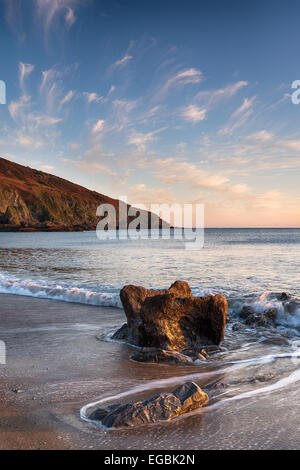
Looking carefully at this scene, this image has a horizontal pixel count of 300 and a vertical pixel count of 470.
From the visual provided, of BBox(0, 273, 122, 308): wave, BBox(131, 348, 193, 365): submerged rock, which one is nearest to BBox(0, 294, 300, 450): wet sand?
BBox(131, 348, 193, 365): submerged rock

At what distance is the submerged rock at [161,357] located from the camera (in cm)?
541

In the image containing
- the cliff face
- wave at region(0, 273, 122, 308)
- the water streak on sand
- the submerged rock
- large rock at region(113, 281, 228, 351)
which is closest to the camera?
the water streak on sand

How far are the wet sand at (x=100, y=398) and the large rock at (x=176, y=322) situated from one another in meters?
0.48

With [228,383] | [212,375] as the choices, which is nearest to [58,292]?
[212,375]

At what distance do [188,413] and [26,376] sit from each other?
2.42 meters

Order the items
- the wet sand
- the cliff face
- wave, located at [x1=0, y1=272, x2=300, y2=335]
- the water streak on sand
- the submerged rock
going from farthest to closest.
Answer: the cliff face
wave, located at [x1=0, y1=272, x2=300, y2=335]
the submerged rock
the water streak on sand
the wet sand

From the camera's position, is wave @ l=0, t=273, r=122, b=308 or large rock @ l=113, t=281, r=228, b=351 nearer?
large rock @ l=113, t=281, r=228, b=351

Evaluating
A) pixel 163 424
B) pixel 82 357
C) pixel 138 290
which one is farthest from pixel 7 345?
pixel 163 424

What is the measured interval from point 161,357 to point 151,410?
1.97 metres

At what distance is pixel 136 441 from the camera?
3.11 meters

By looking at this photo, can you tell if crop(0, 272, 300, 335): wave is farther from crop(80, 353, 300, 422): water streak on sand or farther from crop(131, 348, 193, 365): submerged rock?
crop(131, 348, 193, 365): submerged rock

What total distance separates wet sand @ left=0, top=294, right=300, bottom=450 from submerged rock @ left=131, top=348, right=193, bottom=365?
0.20 m

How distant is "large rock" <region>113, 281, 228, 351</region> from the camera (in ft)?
20.7
